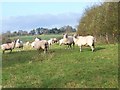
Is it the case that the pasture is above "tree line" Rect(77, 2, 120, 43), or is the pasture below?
below

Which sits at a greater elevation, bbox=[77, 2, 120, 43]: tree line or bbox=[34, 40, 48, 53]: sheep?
bbox=[77, 2, 120, 43]: tree line

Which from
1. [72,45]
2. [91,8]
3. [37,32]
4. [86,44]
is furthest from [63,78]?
[37,32]

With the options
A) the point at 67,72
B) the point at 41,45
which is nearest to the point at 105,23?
the point at 41,45

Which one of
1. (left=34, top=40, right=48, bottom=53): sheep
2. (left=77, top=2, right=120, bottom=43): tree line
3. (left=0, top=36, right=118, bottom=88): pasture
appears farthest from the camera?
(left=77, top=2, right=120, bottom=43): tree line

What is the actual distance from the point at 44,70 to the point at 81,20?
145 ft

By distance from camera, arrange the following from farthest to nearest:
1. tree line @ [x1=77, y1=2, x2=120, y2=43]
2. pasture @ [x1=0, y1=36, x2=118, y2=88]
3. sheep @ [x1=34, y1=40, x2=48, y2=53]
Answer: tree line @ [x1=77, y1=2, x2=120, y2=43]
sheep @ [x1=34, y1=40, x2=48, y2=53]
pasture @ [x1=0, y1=36, x2=118, y2=88]

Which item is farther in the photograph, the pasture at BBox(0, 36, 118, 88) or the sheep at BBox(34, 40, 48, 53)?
the sheep at BBox(34, 40, 48, 53)

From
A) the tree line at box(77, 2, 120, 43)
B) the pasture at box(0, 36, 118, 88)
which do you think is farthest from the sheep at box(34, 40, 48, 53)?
the tree line at box(77, 2, 120, 43)

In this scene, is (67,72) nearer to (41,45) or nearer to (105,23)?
(41,45)

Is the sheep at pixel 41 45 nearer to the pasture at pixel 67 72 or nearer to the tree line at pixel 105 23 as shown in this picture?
the pasture at pixel 67 72

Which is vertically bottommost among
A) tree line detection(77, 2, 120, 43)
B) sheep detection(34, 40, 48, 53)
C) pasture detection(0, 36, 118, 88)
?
pasture detection(0, 36, 118, 88)

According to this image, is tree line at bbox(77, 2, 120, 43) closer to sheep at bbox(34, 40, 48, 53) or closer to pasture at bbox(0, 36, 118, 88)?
sheep at bbox(34, 40, 48, 53)

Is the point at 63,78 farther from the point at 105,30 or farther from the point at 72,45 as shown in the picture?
the point at 105,30

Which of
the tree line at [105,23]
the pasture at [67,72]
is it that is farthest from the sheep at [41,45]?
the tree line at [105,23]
